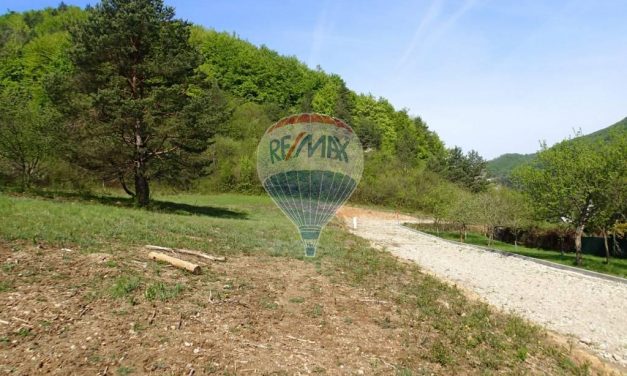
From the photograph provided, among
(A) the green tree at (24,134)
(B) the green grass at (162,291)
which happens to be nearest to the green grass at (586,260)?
(B) the green grass at (162,291)

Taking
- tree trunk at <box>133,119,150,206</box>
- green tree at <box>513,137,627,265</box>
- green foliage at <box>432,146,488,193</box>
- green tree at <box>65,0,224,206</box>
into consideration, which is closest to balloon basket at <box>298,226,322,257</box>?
green tree at <box>65,0,224,206</box>

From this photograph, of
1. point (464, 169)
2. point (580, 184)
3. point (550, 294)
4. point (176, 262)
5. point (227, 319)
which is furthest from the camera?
point (464, 169)

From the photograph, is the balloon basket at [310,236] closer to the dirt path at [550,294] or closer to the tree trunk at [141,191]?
the dirt path at [550,294]

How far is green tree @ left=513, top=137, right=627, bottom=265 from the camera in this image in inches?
1039

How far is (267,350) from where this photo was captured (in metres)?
8.01

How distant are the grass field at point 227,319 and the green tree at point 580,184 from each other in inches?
674

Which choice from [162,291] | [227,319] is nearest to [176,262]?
[162,291]

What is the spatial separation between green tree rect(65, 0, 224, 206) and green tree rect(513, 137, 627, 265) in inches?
898

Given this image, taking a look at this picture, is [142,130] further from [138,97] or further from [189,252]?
→ [189,252]

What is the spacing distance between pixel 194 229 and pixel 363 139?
279 feet

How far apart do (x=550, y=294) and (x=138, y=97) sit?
26136mm

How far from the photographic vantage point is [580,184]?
2659 cm

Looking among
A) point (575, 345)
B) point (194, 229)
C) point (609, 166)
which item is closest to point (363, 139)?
point (609, 166)

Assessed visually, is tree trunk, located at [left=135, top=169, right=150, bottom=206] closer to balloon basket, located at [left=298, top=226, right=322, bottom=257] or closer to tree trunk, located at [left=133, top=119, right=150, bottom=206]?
tree trunk, located at [left=133, top=119, right=150, bottom=206]
